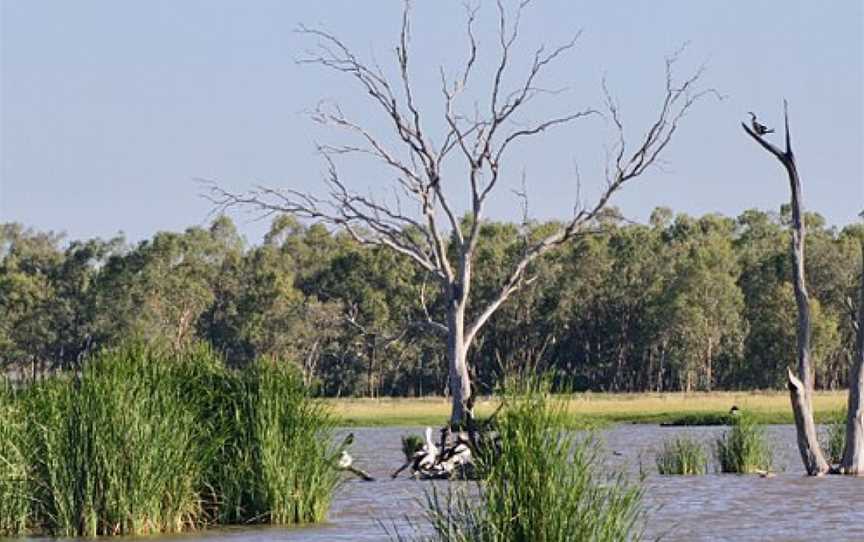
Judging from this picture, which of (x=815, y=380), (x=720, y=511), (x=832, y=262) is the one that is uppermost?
(x=832, y=262)

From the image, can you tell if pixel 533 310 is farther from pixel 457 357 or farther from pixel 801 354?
pixel 801 354

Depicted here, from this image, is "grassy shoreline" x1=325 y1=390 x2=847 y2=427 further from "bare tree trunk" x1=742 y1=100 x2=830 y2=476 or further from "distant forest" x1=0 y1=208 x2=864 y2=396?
"bare tree trunk" x1=742 y1=100 x2=830 y2=476

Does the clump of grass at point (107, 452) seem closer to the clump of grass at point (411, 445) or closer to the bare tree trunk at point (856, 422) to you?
the clump of grass at point (411, 445)

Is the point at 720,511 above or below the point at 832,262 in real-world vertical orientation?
below

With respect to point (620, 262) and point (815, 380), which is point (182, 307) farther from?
point (815, 380)

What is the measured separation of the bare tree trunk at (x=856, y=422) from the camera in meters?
25.4

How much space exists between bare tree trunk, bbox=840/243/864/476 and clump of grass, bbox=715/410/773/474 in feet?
4.09

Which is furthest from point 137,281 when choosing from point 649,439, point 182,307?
point 649,439

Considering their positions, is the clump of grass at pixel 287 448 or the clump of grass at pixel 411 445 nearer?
the clump of grass at pixel 287 448

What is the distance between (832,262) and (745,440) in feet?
196

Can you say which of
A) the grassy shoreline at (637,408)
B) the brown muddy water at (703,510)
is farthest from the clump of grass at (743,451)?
the grassy shoreline at (637,408)

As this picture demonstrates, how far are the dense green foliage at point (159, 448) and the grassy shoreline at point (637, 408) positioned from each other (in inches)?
1090

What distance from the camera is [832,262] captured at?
84.4 m

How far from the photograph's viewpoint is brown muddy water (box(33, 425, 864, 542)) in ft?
58.7
